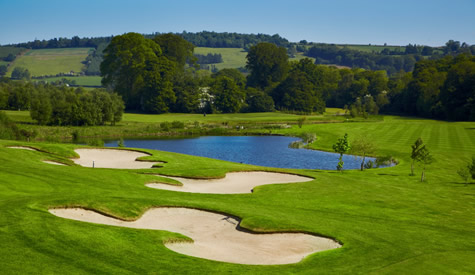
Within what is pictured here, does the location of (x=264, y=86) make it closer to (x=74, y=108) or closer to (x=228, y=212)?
(x=74, y=108)

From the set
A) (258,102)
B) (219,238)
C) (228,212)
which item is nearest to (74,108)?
(258,102)

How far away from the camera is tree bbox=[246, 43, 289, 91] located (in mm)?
168875

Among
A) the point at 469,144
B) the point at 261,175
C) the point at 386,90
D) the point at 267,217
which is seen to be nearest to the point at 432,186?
the point at 261,175

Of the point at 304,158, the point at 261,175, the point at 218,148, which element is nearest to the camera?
the point at 261,175

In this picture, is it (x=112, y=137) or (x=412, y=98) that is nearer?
(x=112, y=137)

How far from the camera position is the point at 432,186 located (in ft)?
122

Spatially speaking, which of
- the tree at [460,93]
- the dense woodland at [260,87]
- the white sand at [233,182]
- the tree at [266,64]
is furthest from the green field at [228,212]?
the tree at [266,64]

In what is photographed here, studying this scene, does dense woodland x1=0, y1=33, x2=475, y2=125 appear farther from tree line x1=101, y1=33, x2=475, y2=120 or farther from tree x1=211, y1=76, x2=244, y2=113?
tree x1=211, y1=76, x2=244, y2=113

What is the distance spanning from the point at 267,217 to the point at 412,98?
133542 millimetres

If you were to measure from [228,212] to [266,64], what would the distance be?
150 metres

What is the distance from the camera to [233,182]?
33.5 metres

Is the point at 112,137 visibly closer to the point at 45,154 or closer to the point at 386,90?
the point at 45,154

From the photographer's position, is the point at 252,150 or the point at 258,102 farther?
the point at 258,102

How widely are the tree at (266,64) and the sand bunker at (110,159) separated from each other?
12618cm
